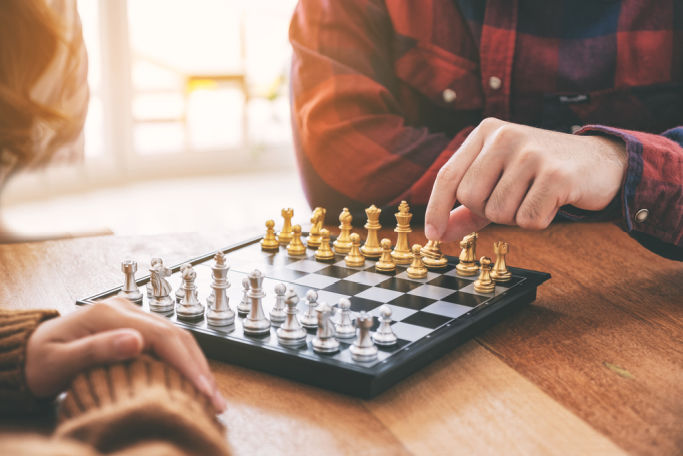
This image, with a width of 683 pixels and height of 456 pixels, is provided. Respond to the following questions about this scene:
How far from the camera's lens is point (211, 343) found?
0.94 m

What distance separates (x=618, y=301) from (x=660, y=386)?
0.33 metres

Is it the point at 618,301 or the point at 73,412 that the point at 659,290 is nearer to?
the point at 618,301

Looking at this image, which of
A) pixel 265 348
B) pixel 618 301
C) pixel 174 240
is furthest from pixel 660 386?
pixel 174 240

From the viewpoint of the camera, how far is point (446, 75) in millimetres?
1882

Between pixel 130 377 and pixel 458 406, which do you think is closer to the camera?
pixel 130 377

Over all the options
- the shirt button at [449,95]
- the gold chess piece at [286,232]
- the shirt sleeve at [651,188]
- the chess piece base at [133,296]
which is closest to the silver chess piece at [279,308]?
the chess piece base at [133,296]

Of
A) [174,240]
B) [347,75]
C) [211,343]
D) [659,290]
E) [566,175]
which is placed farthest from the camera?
[347,75]

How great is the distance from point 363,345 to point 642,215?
0.66 m

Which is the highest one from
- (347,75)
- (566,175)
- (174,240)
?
(347,75)

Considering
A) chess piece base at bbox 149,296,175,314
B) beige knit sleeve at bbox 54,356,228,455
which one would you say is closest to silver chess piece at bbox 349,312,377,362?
beige knit sleeve at bbox 54,356,228,455

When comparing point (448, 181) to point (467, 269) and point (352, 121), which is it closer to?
point (467, 269)

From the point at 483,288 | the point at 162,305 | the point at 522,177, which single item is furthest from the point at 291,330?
the point at 522,177

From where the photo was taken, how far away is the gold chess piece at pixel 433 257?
1.26m

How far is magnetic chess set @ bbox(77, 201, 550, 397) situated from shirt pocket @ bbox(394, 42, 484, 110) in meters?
0.60
